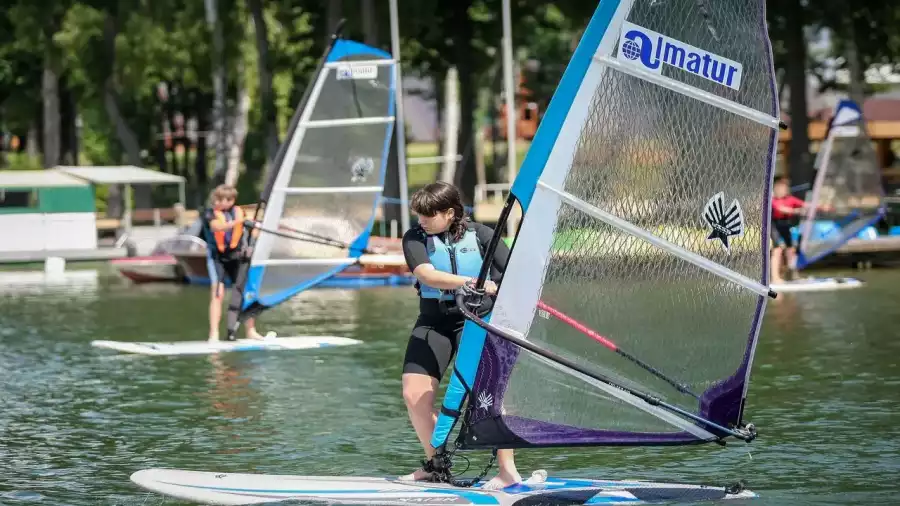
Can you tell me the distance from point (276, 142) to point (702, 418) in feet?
107

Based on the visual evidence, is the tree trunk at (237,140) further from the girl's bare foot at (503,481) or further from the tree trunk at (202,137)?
the girl's bare foot at (503,481)

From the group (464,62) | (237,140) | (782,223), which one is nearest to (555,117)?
(782,223)

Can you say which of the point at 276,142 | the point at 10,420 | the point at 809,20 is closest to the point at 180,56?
the point at 276,142

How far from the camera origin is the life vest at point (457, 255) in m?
7.82

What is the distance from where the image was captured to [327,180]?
55.9ft

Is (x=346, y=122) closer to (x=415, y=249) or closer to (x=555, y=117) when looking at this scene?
(x=415, y=249)

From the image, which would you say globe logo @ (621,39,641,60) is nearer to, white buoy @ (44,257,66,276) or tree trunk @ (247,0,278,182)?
white buoy @ (44,257,66,276)

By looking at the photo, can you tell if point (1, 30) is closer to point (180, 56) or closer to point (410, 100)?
point (180, 56)

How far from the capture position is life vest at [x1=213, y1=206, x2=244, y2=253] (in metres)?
15.5

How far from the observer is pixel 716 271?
7605 mm

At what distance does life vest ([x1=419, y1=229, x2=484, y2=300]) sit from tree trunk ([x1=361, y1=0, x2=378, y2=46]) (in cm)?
2708

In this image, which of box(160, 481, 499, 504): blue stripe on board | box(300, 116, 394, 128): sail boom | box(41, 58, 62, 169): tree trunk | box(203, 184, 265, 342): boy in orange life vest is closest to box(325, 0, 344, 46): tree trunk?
box(41, 58, 62, 169): tree trunk

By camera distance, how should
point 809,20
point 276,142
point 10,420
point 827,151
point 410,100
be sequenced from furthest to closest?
1. point 410,100
2. point 276,142
3. point 809,20
4. point 827,151
5. point 10,420

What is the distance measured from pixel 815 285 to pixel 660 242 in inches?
592
